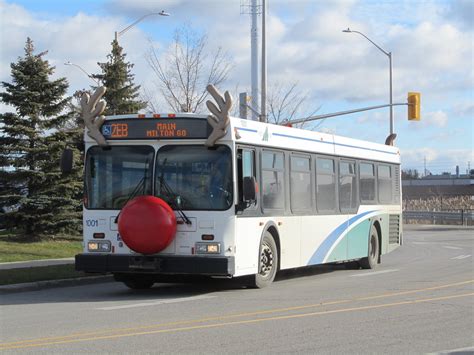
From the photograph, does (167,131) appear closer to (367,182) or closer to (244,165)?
(244,165)

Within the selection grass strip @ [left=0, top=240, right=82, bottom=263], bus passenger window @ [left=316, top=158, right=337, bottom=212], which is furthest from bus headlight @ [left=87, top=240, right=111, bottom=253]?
grass strip @ [left=0, top=240, right=82, bottom=263]

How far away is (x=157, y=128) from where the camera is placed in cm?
1278

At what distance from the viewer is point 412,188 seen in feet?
334

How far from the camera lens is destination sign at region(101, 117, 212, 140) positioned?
12.6 m

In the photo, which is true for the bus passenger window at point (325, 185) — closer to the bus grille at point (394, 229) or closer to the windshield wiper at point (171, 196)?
the bus grille at point (394, 229)

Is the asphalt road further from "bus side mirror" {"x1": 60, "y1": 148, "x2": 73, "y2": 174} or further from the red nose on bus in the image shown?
"bus side mirror" {"x1": 60, "y1": 148, "x2": 73, "y2": 174}

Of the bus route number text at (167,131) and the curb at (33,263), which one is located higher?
the bus route number text at (167,131)

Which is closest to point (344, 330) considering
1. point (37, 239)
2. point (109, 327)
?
point (109, 327)

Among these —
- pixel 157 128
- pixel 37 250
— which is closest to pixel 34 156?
pixel 37 250

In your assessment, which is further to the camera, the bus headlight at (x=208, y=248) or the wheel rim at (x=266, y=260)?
the wheel rim at (x=266, y=260)

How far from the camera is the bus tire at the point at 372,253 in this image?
18719 millimetres

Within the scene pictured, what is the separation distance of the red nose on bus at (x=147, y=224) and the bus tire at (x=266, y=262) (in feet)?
6.69

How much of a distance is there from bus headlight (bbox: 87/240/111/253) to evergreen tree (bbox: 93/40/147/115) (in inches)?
651

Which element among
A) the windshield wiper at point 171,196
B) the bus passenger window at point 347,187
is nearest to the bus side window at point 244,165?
the windshield wiper at point 171,196
